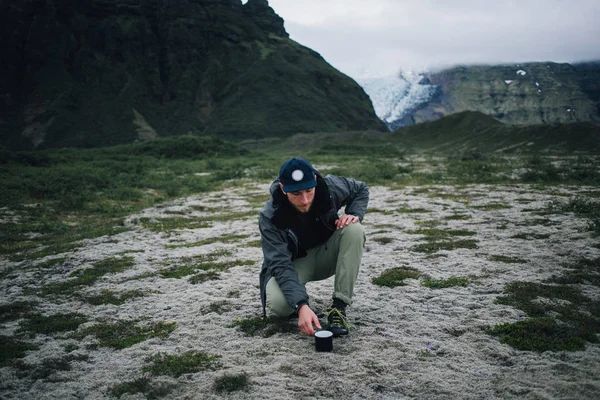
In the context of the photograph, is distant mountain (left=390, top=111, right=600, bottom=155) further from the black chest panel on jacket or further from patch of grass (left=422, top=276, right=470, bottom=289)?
the black chest panel on jacket

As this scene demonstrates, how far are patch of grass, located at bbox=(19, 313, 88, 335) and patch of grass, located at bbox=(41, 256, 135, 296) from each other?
125 centimetres

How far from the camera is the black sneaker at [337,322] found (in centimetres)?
504

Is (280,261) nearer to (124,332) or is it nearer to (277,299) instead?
(277,299)

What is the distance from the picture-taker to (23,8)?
131250 millimetres

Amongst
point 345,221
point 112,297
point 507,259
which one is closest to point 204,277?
point 112,297

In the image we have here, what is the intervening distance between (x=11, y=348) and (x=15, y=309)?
5.99 ft

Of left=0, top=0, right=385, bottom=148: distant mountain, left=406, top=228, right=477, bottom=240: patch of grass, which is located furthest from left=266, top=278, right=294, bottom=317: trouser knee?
left=0, top=0, right=385, bottom=148: distant mountain

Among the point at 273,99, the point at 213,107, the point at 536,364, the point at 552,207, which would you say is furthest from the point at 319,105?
the point at 536,364

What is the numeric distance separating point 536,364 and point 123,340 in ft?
16.3

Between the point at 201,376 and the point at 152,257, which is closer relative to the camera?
the point at 201,376

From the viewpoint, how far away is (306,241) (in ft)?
18.2

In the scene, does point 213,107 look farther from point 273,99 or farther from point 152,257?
point 152,257

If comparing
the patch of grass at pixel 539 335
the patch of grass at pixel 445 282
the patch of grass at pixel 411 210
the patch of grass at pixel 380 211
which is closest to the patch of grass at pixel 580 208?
the patch of grass at pixel 411 210

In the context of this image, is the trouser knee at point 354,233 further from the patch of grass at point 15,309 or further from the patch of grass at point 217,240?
the patch of grass at point 217,240
